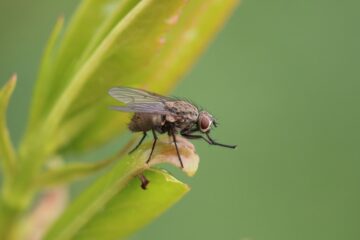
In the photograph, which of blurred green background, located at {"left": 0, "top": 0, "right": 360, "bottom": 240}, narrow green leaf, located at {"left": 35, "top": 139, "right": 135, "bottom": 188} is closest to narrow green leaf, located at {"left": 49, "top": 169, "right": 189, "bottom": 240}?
narrow green leaf, located at {"left": 35, "top": 139, "right": 135, "bottom": 188}

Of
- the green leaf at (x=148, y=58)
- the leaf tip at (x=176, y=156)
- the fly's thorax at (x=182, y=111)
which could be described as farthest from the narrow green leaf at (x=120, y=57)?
the fly's thorax at (x=182, y=111)

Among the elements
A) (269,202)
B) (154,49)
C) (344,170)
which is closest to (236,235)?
(269,202)

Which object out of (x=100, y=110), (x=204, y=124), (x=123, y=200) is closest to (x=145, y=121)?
(x=204, y=124)

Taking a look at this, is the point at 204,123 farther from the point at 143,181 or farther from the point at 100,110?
the point at 143,181

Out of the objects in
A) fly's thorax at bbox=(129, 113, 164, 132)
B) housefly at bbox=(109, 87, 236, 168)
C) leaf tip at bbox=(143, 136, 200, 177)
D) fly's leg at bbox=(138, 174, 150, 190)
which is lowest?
fly's thorax at bbox=(129, 113, 164, 132)

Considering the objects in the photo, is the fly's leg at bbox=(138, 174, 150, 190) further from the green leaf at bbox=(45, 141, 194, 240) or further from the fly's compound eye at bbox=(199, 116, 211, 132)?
the fly's compound eye at bbox=(199, 116, 211, 132)

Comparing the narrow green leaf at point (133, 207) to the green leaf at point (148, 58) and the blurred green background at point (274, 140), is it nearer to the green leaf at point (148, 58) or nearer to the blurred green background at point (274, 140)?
the green leaf at point (148, 58)

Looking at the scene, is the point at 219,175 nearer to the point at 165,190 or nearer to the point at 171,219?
the point at 171,219

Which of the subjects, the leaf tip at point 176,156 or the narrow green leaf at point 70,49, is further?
the narrow green leaf at point 70,49
